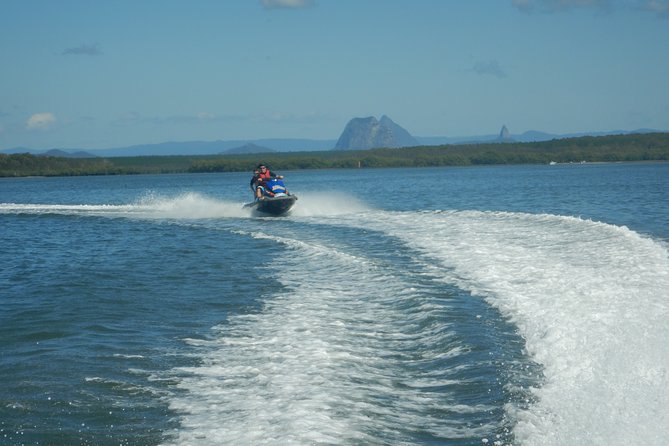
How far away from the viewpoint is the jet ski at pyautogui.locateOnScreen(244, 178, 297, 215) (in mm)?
26688

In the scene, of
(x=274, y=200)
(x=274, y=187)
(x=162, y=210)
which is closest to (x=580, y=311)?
(x=274, y=200)

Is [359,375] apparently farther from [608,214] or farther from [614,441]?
[608,214]

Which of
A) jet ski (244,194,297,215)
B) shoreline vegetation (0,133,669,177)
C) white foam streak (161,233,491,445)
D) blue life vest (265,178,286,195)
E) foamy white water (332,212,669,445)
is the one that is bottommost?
white foam streak (161,233,491,445)

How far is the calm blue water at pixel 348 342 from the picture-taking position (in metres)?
6.28

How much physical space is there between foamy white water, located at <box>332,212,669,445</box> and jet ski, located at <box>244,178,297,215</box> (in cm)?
789

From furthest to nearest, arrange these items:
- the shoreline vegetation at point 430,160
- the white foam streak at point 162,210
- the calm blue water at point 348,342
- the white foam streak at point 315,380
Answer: the shoreline vegetation at point 430,160 → the white foam streak at point 162,210 → the calm blue water at point 348,342 → the white foam streak at point 315,380

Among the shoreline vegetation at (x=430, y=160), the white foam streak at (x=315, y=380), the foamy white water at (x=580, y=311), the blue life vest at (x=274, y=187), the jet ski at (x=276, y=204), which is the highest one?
the shoreline vegetation at (x=430, y=160)

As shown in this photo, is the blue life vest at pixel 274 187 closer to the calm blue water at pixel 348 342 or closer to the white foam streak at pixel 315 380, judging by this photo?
the calm blue water at pixel 348 342

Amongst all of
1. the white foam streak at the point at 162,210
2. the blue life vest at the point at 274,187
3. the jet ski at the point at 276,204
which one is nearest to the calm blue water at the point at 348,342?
the jet ski at the point at 276,204

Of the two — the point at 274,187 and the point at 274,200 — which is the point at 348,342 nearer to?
the point at 274,200

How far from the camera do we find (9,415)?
273 inches

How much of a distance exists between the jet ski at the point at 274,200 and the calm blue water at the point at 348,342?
7.79m

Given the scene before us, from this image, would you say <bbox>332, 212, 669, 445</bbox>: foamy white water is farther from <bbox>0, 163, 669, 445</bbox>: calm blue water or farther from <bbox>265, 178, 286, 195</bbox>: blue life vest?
<bbox>265, 178, 286, 195</bbox>: blue life vest

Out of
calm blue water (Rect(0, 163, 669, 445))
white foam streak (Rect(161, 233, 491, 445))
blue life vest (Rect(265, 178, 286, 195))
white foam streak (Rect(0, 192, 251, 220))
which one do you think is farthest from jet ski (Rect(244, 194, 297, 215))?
white foam streak (Rect(161, 233, 491, 445))
